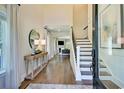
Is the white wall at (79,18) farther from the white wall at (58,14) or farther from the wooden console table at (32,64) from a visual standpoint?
the wooden console table at (32,64)

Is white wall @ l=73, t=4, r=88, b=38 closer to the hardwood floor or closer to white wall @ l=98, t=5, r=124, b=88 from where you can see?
the hardwood floor

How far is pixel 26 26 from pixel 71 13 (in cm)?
441

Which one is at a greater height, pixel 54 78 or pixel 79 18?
pixel 79 18

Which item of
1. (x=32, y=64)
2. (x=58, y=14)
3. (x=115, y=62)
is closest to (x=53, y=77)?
(x=32, y=64)

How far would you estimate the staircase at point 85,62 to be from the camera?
5.54 metres

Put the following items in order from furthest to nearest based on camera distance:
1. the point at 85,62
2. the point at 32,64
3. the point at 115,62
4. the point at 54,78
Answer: the point at 32,64 → the point at 85,62 → the point at 54,78 → the point at 115,62

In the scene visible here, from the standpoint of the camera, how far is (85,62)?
637 centimetres

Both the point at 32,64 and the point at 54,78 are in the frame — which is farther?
the point at 32,64

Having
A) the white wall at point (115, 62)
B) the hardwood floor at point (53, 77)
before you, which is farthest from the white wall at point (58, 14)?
the white wall at point (115, 62)

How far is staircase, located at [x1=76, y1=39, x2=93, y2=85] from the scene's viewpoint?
554 centimetres

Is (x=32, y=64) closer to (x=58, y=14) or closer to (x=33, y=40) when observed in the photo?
(x=33, y=40)

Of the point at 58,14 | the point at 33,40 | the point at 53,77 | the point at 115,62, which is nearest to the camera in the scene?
the point at 115,62
